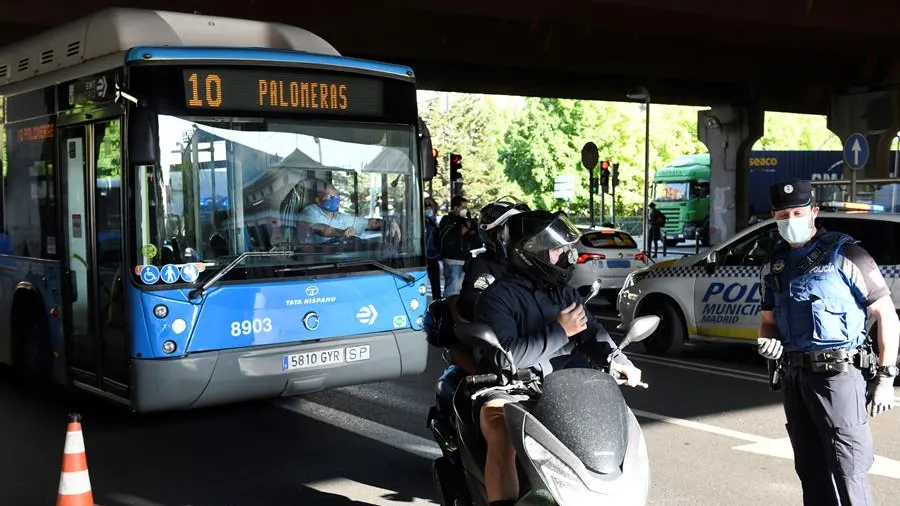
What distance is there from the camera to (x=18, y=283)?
916 centimetres

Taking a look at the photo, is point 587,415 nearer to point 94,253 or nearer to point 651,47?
point 94,253

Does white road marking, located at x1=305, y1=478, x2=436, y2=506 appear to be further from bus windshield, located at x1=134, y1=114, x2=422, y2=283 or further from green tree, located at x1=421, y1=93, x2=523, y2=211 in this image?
green tree, located at x1=421, y1=93, x2=523, y2=211

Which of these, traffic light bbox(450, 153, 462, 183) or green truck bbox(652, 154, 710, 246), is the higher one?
traffic light bbox(450, 153, 462, 183)

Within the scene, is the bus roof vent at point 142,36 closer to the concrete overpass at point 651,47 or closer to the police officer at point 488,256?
the police officer at point 488,256

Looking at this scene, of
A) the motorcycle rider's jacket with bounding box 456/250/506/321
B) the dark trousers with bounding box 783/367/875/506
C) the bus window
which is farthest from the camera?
the bus window

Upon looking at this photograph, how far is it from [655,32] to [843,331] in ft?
58.3

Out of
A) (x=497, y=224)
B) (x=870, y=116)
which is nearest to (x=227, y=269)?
(x=497, y=224)

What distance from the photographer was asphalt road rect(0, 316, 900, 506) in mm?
6363

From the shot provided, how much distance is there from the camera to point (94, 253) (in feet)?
26.0

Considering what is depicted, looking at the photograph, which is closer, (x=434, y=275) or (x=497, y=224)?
(x=497, y=224)

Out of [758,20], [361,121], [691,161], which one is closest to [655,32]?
[758,20]

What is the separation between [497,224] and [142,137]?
127 inches

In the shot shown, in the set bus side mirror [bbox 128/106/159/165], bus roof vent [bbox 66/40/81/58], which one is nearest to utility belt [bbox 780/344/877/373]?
bus side mirror [bbox 128/106/159/165]

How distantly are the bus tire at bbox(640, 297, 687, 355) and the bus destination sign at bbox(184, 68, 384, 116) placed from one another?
5.16 metres
